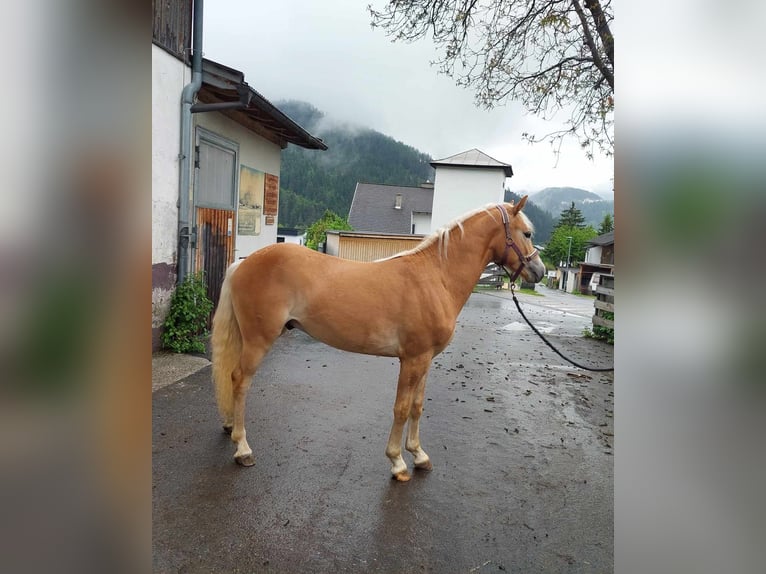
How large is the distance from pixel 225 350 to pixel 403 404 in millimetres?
1365

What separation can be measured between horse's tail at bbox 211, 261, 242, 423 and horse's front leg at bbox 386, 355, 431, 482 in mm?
1212

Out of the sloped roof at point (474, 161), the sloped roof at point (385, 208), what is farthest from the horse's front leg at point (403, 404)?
the sloped roof at point (385, 208)

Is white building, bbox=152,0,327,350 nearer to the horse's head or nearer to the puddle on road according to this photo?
the horse's head

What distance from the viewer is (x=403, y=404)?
9.58ft

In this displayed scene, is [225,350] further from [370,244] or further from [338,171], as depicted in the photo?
[338,171]

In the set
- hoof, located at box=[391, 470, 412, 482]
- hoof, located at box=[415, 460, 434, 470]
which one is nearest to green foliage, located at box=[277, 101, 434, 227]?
hoof, located at box=[415, 460, 434, 470]

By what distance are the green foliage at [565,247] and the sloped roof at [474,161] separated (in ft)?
91.9

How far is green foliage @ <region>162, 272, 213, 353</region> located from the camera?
5.32 meters

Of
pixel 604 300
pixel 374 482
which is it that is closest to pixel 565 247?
pixel 604 300
